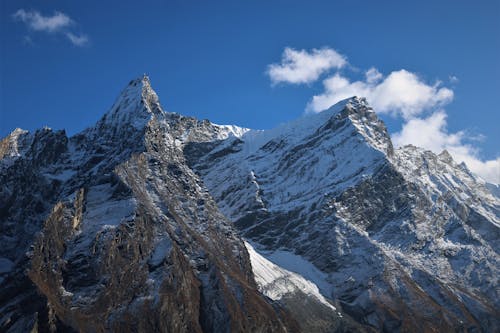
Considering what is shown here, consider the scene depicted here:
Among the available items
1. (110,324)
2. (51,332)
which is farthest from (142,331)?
(51,332)

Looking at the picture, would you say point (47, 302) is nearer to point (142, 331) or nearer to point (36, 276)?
point (36, 276)

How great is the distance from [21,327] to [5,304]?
12112 millimetres

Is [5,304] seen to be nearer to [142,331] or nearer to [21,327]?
[21,327]

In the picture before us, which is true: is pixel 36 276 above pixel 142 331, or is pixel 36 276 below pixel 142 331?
above

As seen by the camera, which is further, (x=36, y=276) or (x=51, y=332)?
(x=36, y=276)

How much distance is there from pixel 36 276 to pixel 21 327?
18.3m

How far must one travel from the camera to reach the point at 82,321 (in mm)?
192750

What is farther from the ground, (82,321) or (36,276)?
(36,276)

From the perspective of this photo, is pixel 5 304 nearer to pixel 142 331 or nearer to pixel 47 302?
pixel 47 302

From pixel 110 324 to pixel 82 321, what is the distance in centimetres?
780

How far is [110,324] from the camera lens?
197125 millimetres

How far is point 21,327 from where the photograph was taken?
7254 inches

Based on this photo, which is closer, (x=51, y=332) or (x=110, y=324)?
(x=51, y=332)

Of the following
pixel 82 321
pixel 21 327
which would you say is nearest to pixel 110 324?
pixel 82 321
